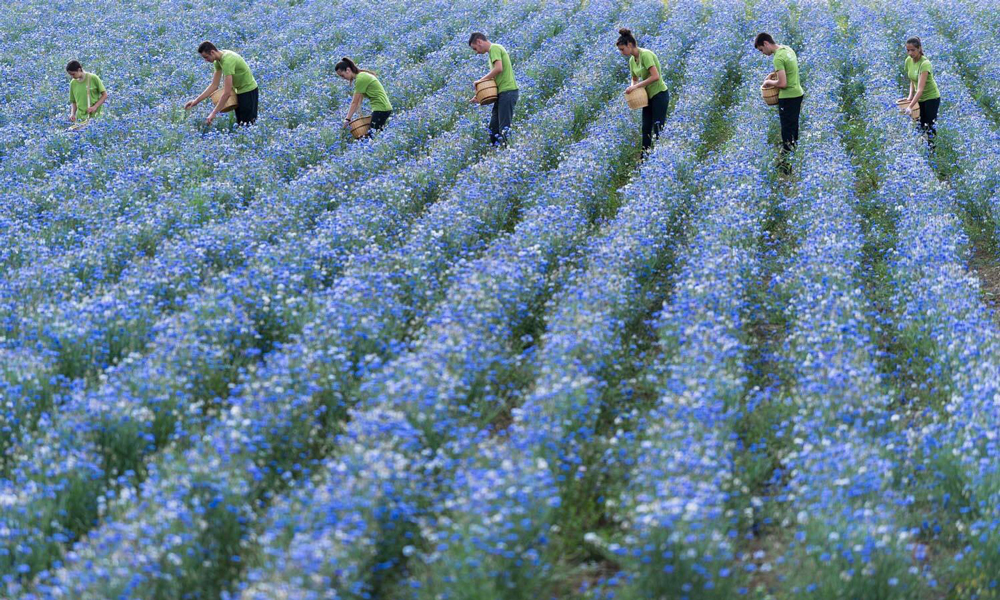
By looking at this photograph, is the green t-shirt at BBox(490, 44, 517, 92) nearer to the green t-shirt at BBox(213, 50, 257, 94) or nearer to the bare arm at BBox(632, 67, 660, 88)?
the bare arm at BBox(632, 67, 660, 88)

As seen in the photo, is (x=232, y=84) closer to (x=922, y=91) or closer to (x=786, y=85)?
(x=786, y=85)

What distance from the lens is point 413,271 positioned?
7668 mm

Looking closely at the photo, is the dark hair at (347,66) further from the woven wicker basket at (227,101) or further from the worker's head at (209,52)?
the woven wicker basket at (227,101)

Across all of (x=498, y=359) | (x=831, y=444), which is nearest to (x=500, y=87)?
(x=498, y=359)

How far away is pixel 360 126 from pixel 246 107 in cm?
168

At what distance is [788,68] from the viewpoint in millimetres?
11797

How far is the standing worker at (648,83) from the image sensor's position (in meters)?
11.9

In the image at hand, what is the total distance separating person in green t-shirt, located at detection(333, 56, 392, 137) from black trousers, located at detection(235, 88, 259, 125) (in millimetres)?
1298

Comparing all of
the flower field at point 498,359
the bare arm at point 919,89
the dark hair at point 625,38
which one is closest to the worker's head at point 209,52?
the flower field at point 498,359

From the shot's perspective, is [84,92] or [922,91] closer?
[922,91]

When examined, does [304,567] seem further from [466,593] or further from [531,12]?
[531,12]

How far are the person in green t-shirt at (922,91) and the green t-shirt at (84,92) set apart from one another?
1096cm

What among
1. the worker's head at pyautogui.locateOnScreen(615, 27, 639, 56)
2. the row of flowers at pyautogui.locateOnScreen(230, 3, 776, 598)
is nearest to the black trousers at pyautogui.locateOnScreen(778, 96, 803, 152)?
the worker's head at pyautogui.locateOnScreen(615, 27, 639, 56)

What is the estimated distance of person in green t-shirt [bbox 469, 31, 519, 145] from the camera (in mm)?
12297
